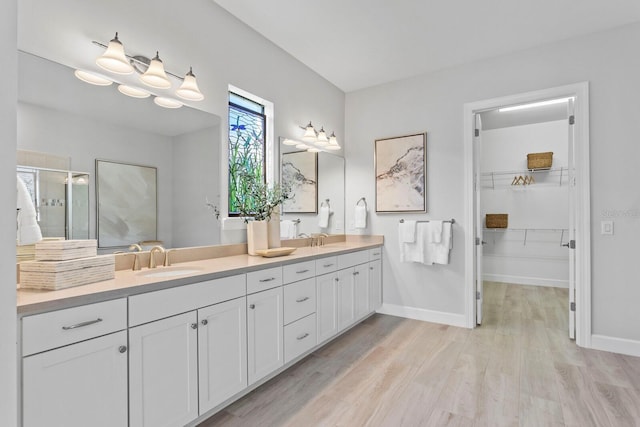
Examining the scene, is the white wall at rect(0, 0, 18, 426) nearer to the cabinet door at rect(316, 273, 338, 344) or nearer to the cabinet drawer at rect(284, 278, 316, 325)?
the cabinet drawer at rect(284, 278, 316, 325)

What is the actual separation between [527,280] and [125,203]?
5.79 meters

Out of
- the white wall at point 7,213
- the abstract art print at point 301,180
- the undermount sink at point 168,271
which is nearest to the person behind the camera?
the white wall at point 7,213

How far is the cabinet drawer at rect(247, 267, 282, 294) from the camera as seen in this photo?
1982mm

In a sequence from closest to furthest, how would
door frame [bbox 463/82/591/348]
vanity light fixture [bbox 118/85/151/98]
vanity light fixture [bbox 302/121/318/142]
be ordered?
vanity light fixture [bbox 118/85/151/98] < door frame [bbox 463/82/591/348] < vanity light fixture [bbox 302/121/318/142]

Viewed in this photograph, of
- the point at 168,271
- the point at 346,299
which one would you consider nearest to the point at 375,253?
the point at 346,299

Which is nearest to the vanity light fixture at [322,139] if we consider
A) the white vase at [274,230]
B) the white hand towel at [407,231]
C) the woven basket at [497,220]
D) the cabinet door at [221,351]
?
the white vase at [274,230]

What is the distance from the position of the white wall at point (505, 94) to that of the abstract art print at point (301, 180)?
26.7 inches

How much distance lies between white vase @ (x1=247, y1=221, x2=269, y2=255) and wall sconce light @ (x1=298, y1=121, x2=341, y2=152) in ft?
3.48

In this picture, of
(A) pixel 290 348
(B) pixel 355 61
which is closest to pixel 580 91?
(B) pixel 355 61

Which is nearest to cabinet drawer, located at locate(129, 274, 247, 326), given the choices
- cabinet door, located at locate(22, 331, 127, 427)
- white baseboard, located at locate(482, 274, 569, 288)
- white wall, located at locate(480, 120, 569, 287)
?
cabinet door, located at locate(22, 331, 127, 427)

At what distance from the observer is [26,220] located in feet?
5.01

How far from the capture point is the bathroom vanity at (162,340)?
1.15 metres

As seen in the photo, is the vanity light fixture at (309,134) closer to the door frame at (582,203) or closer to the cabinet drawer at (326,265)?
the cabinet drawer at (326,265)

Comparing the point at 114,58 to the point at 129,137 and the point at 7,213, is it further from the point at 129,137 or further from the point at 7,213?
the point at 7,213
